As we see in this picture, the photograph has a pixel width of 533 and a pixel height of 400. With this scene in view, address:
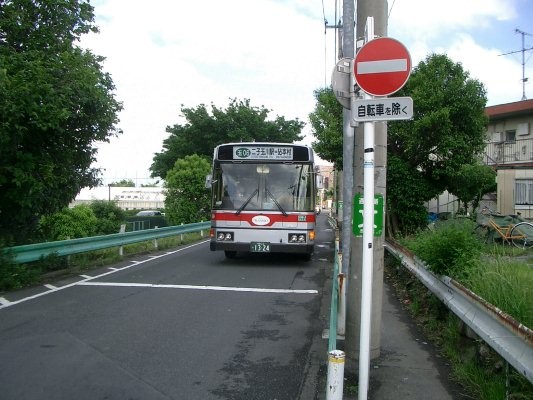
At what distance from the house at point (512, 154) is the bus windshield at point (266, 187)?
349 inches

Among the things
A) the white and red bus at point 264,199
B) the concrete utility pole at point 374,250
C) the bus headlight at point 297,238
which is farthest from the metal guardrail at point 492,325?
the white and red bus at point 264,199

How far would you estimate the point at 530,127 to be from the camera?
75.2 feet

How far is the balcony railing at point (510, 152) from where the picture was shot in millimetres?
21766

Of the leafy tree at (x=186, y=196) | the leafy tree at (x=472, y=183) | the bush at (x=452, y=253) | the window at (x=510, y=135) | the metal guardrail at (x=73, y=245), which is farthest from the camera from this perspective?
the leafy tree at (x=186, y=196)

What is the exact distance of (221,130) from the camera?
Answer: 116ft

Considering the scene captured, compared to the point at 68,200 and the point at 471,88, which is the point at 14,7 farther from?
the point at 471,88

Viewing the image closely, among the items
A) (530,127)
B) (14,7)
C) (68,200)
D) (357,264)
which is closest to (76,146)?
(68,200)

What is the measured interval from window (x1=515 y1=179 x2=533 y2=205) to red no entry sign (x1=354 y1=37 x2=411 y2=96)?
56.5ft

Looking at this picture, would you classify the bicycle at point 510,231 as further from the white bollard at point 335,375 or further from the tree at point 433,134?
the white bollard at point 335,375

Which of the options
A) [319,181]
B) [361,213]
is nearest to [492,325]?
[361,213]

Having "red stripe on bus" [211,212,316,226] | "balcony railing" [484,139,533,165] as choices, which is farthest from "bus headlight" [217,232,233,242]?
"balcony railing" [484,139,533,165]

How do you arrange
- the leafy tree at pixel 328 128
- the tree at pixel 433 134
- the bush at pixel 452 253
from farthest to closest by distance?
the leafy tree at pixel 328 128 < the tree at pixel 433 134 < the bush at pixel 452 253

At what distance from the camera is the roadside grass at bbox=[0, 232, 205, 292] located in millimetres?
9227

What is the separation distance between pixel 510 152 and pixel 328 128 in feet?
36.7
